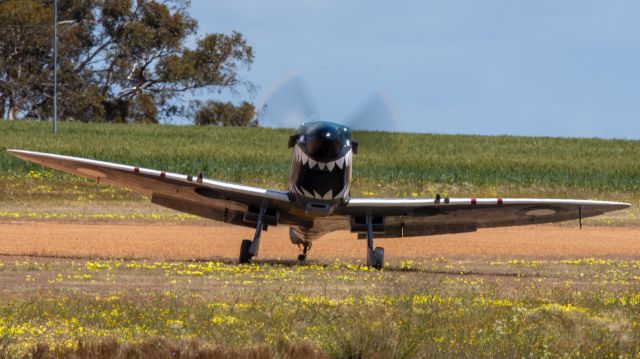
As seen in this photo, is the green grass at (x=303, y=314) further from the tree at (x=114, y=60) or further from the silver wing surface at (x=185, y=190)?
the tree at (x=114, y=60)

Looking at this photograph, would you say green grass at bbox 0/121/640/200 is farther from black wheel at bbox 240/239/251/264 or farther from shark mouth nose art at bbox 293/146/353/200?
shark mouth nose art at bbox 293/146/353/200

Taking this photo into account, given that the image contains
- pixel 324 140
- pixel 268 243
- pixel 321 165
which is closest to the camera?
pixel 324 140

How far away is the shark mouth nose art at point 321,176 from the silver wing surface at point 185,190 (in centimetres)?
78

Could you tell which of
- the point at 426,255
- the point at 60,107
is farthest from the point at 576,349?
the point at 60,107

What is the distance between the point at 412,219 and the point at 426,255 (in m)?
4.02

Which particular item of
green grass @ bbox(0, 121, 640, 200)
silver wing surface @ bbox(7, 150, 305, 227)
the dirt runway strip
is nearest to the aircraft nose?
silver wing surface @ bbox(7, 150, 305, 227)

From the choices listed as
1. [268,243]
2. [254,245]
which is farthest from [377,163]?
[254,245]

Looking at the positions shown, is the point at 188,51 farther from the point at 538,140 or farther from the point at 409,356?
the point at 409,356

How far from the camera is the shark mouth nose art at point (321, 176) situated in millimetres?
17109

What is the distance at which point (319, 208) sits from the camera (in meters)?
17.7

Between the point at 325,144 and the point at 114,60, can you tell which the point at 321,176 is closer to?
the point at 325,144

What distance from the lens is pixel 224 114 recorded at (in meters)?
88.7

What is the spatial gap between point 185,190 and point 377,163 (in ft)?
107

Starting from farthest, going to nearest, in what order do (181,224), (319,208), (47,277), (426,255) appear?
(181,224)
(426,255)
(319,208)
(47,277)
